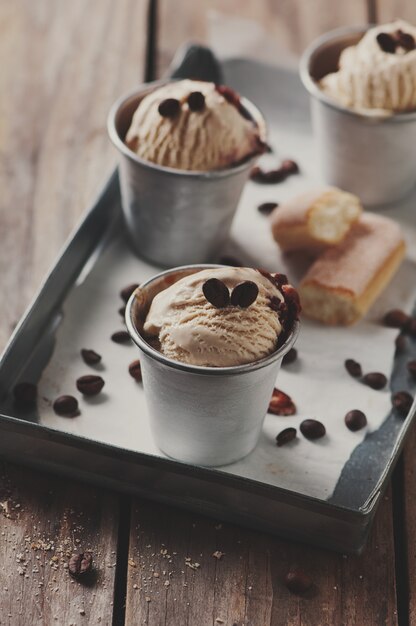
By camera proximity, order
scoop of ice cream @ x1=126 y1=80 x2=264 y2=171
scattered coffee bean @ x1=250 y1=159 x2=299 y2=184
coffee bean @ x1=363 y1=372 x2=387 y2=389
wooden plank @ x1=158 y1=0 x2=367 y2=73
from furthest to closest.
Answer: wooden plank @ x1=158 y1=0 x2=367 y2=73 → scattered coffee bean @ x1=250 y1=159 x2=299 y2=184 → scoop of ice cream @ x1=126 y1=80 x2=264 y2=171 → coffee bean @ x1=363 y1=372 x2=387 y2=389

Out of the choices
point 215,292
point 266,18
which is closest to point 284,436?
point 215,292

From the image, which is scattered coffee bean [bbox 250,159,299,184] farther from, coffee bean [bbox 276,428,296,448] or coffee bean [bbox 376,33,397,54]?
coffee bean [bbox 276,428,296,448]

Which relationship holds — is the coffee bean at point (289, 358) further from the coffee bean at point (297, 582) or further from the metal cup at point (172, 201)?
the coffee bean at point (297, 582)

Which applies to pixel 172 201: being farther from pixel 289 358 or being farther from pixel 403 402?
pixel 403 402

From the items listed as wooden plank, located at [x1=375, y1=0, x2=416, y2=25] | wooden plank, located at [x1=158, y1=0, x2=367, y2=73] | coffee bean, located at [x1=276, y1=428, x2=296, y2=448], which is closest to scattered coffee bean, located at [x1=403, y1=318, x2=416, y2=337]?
coffee bean, located at [x1=276, y1=428, x2=296, y2=448]

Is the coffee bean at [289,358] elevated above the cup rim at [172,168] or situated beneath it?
situated beneath

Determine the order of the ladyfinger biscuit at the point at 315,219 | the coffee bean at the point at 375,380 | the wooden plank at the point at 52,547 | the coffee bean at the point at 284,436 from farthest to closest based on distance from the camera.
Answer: the ladyfinger biscuit at the point at 315,219 → the coffee bean at the point at 375,380 → the coffee bean at the point at 284,436 → the wooden plank at the point at 52,547

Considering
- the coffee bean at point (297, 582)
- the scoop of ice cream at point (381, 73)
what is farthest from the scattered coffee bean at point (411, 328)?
the coffee bean at point (297, 582)
